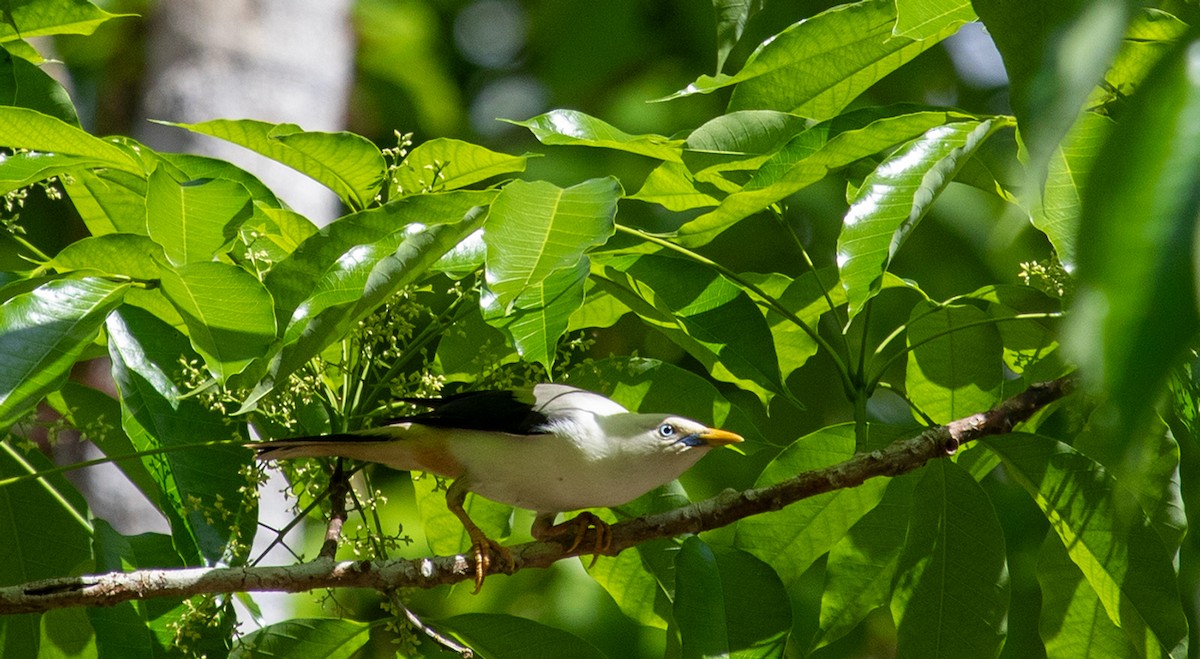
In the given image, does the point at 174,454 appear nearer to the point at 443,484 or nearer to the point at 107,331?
the point at 107,331

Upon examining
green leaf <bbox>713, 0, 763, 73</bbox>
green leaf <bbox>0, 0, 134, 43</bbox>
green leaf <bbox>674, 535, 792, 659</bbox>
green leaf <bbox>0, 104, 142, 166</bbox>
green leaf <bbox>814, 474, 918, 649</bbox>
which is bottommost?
green leaf <bbox>814, 474, 918, 649</bbox>

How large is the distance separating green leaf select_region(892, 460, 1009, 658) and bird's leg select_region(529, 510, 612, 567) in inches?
23.5

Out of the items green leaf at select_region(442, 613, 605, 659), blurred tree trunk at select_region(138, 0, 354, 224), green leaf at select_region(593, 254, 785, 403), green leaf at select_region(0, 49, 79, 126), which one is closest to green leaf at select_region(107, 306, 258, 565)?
green leaf at select_region(442, 613, 605, 659)

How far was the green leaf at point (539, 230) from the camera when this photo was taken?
1663 mm

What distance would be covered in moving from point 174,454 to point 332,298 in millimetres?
645

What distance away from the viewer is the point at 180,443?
2191 mm

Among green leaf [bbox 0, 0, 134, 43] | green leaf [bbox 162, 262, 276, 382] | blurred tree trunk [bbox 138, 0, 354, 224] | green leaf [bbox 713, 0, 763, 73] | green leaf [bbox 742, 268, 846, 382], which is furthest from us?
blurred tree trunk [bbox 138, 0, 354, 224]

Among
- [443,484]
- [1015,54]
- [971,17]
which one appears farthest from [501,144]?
[1015,54]

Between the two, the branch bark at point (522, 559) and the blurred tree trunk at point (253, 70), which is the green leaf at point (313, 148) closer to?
the branch bark at point (522, 559)

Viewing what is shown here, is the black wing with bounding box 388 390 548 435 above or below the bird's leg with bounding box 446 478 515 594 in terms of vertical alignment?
above

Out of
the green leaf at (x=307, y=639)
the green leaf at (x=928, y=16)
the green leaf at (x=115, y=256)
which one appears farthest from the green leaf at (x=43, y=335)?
the green leaf at (x=928, y=16)

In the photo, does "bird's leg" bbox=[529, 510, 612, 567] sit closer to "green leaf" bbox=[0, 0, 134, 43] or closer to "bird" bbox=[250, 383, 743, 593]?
"bird" bbox=[250, 383, 743, 593]

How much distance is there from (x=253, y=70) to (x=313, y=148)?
87.6 inches

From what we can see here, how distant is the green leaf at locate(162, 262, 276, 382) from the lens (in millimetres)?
1803
